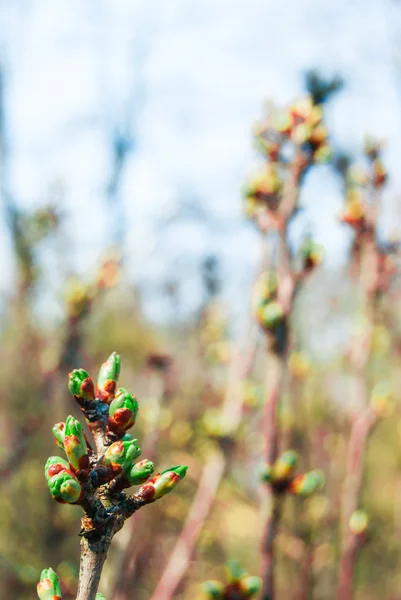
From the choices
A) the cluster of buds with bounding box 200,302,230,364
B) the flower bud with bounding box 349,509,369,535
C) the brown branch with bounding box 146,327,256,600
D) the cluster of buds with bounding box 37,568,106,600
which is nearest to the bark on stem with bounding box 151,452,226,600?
the brown branch with bounding box 146,327,256,600

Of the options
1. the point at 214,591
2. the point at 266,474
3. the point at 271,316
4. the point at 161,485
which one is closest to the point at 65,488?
the point at 161,485

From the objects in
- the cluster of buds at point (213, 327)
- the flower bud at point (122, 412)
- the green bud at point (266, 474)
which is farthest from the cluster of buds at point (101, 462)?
the cluster of buds at point (213, 327)

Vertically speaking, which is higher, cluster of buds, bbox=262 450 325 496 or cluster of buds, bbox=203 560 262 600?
cluster of buds, bbox=262 450 325 496

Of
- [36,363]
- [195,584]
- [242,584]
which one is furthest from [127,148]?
[242,584]

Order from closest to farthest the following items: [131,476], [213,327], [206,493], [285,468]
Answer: [131,476]
[285,468]
[206,493]
[213,327]

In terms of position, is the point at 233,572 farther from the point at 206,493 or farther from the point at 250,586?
the point at 206,493

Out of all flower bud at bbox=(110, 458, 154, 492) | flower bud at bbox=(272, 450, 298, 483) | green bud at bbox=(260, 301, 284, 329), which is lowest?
flower bud at bbox=(110, 458, 154, 492)

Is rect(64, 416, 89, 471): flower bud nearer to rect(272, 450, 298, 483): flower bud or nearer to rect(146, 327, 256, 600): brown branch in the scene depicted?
rect(272, 450, 298, 483): flower bud

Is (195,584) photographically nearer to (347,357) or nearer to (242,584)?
(347,357)
